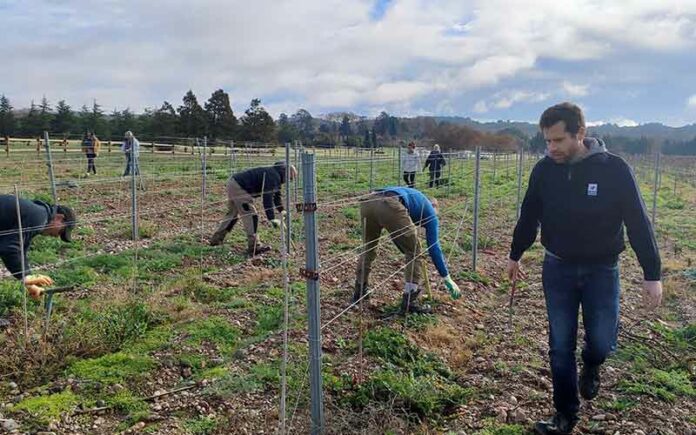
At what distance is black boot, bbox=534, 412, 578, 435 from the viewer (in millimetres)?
3051

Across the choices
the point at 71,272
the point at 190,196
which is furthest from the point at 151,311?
the point at 190,196

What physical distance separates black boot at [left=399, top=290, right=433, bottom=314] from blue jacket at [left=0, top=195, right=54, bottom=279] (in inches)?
124

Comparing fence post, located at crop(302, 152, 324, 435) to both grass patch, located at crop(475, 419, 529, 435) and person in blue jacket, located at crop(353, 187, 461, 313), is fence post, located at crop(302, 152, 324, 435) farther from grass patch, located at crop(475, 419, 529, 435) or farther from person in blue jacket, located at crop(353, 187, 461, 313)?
person in blue jacket, located at crop(353, 187, 461, 313)

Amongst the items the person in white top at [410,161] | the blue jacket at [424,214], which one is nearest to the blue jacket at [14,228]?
the blue jacket at [424,214]

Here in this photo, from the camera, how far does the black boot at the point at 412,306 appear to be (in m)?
5.08

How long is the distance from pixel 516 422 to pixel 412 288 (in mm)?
1962

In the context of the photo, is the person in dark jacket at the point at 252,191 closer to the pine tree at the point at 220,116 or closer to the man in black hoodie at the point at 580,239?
the man in black hoodie at the point at 580,239

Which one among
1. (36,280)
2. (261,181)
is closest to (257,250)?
(261,181)

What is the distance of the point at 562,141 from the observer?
292cm

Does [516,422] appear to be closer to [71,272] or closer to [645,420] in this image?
[645,420]

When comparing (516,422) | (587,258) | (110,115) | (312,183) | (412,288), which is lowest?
(516,422)

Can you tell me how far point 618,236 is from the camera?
2.98 m

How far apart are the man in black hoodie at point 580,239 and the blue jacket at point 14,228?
375cm

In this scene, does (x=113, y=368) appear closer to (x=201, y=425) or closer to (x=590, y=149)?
(x=201, y=425)
